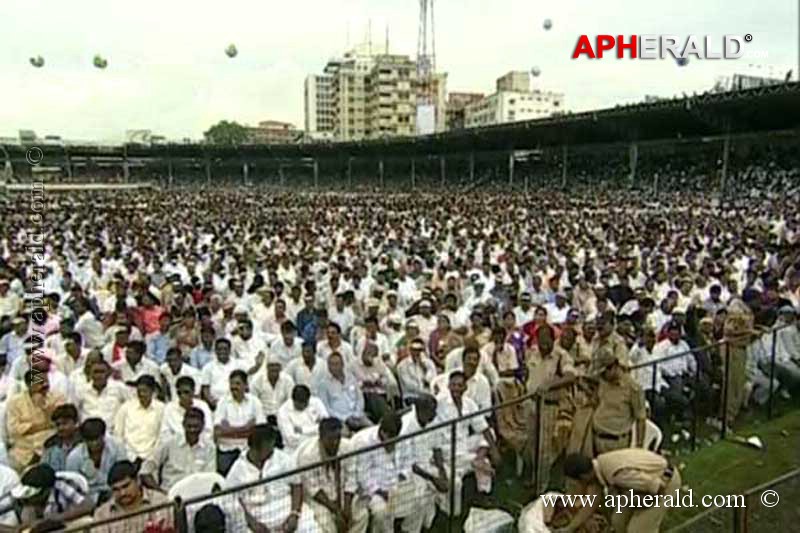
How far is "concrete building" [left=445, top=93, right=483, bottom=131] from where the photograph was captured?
11050 centimetres

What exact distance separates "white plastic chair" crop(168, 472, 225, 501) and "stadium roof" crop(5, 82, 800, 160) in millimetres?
23671

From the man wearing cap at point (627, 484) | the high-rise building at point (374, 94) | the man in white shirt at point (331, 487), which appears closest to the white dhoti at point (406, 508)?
the man in white shirt at point (331, 487)

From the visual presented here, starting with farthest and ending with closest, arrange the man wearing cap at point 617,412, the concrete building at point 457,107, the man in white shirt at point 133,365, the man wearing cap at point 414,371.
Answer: the concrete building at point 457,107, the man wearing cap at point 414,371, the man in white shirt at point 133,365, the man wearing cap at point 617,412

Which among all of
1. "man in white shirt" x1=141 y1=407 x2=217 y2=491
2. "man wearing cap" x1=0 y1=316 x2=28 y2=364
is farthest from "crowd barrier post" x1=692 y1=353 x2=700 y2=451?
"man wearing cap" x1=0 y1=316 x2=28 y2=364

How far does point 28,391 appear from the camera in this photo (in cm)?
557

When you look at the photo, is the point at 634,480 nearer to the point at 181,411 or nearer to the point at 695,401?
the point at 695,401

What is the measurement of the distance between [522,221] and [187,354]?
13.5 metres

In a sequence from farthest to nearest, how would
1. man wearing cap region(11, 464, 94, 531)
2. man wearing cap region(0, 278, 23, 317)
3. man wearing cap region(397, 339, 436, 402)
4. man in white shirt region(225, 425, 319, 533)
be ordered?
man wearing cap region(0, 278, 23, 317)
man wearing cap region(397, 339, 436, 402)
man wearing cap region(11, 464, 94, 531)
man in white shirt region(225, 425, 319, 533)

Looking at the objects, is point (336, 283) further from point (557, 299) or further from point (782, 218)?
point (782, 218)

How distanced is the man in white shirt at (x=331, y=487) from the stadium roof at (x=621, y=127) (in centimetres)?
2312

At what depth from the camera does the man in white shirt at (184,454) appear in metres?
5.24

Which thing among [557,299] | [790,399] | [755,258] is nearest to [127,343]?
[557,299]

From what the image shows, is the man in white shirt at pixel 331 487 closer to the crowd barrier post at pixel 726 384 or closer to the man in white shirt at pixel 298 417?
the man in white shirt at pixel 298 417

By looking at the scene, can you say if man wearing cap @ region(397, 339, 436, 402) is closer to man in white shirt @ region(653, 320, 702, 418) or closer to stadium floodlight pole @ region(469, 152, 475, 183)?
man in white shirt @ region(653, 320, 702, 418)
